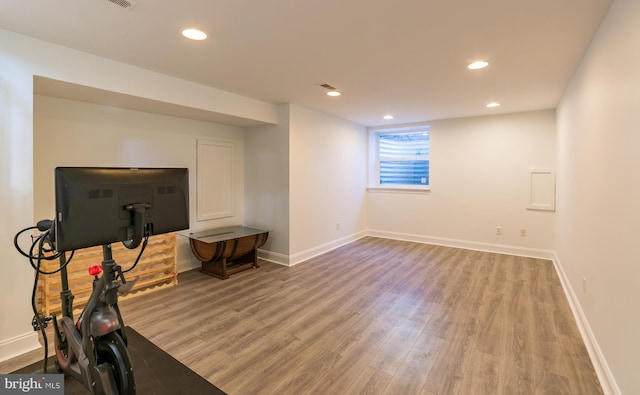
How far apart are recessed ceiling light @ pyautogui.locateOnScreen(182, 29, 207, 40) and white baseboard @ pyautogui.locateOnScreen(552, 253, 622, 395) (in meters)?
3.43

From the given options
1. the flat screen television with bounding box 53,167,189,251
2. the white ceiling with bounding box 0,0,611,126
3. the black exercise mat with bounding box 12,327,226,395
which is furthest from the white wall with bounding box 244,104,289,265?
the flat screen television with bounding box 53,167,189,251

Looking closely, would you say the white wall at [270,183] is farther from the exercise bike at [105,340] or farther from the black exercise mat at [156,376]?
Result: the exercise bike at [105,340]

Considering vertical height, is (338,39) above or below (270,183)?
above

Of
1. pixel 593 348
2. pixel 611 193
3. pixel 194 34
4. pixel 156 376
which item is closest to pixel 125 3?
pixel 194 34

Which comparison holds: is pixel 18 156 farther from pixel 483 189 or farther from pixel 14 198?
pixel 483 189

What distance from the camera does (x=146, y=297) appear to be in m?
3.24

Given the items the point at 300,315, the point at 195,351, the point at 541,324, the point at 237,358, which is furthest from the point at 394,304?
the point at 195,351

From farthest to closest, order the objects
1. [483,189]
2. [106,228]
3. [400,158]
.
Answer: [400,158]
[483,189]
[106,228]

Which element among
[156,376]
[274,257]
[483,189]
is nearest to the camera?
[156,376]

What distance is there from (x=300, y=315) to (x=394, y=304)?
0.99 metres

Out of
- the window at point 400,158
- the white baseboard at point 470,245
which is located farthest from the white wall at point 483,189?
the window at point 400,158

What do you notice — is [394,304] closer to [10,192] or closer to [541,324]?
[541,324]

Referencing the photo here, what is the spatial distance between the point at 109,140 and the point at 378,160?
4.86 metres

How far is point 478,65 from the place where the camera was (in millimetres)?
2789
